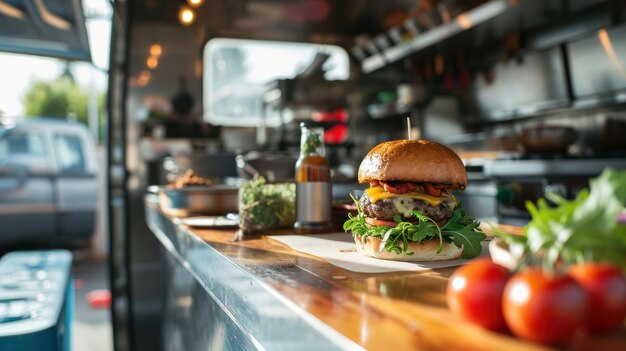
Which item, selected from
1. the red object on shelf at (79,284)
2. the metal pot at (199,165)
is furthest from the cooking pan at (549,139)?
the red object on shelf at (79,284)

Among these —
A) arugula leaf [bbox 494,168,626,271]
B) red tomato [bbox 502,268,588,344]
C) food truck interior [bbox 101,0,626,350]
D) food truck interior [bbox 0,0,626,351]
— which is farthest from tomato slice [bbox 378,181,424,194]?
food truck interior [bbox 101,0,626,350]

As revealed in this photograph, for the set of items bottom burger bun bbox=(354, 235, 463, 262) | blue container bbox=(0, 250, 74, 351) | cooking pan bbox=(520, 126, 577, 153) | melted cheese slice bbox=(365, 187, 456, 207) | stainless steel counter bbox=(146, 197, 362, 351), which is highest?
cooking pan bbox=(520, 126, 577, 153)

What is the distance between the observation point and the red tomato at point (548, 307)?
61 cm

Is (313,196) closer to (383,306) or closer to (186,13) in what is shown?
(383,306)

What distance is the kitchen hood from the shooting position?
2.69 metres

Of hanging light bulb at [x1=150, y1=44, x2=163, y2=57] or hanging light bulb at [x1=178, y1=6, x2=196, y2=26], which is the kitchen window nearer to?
hanging light bulb at [x1=150, y1=44, x2=163, y2=57]

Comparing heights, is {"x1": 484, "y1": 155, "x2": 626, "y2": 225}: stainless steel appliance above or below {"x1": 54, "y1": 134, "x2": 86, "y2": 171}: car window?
below

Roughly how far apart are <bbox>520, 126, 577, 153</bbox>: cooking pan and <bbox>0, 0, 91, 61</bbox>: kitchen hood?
289cm

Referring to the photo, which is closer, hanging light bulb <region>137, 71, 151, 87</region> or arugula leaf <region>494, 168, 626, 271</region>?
arugula leaf <region>494, 168, 626, 271</region>

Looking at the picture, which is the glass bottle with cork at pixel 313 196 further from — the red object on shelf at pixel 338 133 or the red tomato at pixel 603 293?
the red object on shelf at pixel 338 133

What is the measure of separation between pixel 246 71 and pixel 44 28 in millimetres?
4104

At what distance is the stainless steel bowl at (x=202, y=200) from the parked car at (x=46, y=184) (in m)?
6.92

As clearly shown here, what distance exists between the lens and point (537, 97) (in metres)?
5.07

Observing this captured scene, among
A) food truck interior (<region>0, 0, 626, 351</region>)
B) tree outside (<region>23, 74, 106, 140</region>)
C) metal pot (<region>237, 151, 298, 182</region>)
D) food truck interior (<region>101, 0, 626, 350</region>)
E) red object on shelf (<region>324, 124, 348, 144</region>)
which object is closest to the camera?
metal pot (<region>237, 151, 298, 182</region>)
